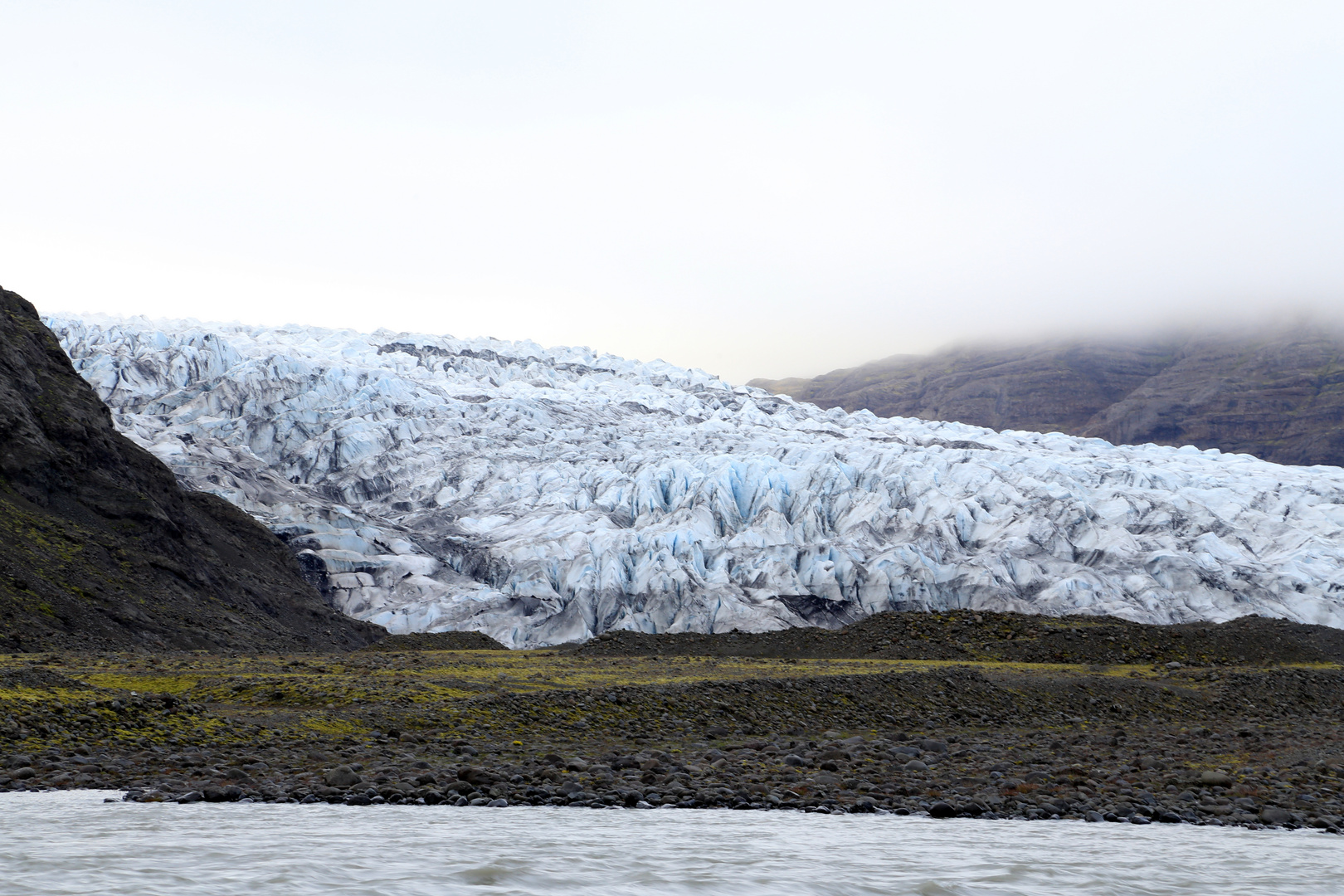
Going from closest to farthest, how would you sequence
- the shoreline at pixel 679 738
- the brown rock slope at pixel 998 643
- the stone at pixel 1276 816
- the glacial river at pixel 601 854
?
the glacial river at pixel 601 854, the stone at pixel 1276 816, the shoreline at pixel 679 738, the brown rock slope at pixel 998 643

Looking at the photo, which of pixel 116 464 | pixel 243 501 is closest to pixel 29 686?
pixel 116 464

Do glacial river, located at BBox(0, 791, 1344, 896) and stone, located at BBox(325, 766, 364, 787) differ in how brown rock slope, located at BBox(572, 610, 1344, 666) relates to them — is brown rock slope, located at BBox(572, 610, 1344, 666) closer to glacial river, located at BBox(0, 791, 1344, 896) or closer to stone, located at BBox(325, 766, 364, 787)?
stone, located at BBox(325, 766, 364, 787)

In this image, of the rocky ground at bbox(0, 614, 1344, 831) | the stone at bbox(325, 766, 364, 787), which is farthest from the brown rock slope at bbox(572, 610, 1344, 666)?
the stone at bbox(325, 766, 364, 787)

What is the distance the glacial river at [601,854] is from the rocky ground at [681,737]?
85cm

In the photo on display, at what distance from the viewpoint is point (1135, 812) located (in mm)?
11430

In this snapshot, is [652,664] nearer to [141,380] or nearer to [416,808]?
[416,808]

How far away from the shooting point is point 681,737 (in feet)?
53.8

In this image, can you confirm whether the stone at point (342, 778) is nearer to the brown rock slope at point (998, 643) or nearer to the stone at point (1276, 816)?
the stone at point (1276, 816)

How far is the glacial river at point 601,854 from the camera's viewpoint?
7.06 metres

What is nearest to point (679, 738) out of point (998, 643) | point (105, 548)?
point (998, 643)

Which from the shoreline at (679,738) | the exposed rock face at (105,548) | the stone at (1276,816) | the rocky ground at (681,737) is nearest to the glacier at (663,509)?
the exposed rock face at (105,548)

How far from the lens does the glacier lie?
53781mm

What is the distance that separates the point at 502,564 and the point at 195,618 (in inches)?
888

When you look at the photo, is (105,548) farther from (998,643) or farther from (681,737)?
(998,643)
